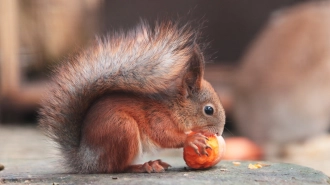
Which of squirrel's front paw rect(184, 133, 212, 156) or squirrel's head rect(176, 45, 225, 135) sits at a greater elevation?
squirrel's head rect(176, 45, 225, 135)

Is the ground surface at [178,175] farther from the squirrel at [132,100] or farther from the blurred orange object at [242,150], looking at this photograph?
the blurred orange object at [242,150]

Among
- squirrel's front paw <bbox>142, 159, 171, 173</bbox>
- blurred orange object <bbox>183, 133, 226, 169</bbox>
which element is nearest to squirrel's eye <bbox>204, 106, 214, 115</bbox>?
blurred orange object <bbox>183, 133, 226, 169</bbox>

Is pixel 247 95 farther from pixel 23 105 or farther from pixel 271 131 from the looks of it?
pixel 23 105

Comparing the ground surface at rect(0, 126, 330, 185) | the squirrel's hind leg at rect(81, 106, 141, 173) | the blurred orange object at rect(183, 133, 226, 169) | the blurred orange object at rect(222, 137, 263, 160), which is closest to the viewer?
the ground surface at rect(0, 126, 330, 185)

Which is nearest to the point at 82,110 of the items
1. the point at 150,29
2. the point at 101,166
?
the point at 101,166

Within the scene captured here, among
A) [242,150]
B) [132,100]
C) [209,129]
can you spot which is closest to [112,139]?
[132,100]

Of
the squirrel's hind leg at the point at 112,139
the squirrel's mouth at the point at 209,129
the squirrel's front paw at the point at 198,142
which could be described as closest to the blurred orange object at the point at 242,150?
the squirrel's mouth at the point at 209,129

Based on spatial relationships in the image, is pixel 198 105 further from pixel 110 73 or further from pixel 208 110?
pixel 110 73

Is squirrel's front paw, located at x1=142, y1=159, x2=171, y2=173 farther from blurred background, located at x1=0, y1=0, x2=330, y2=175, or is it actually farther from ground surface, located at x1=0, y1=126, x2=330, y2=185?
blurred background, located at x1=0, y1=0, x2=330, y2=175
